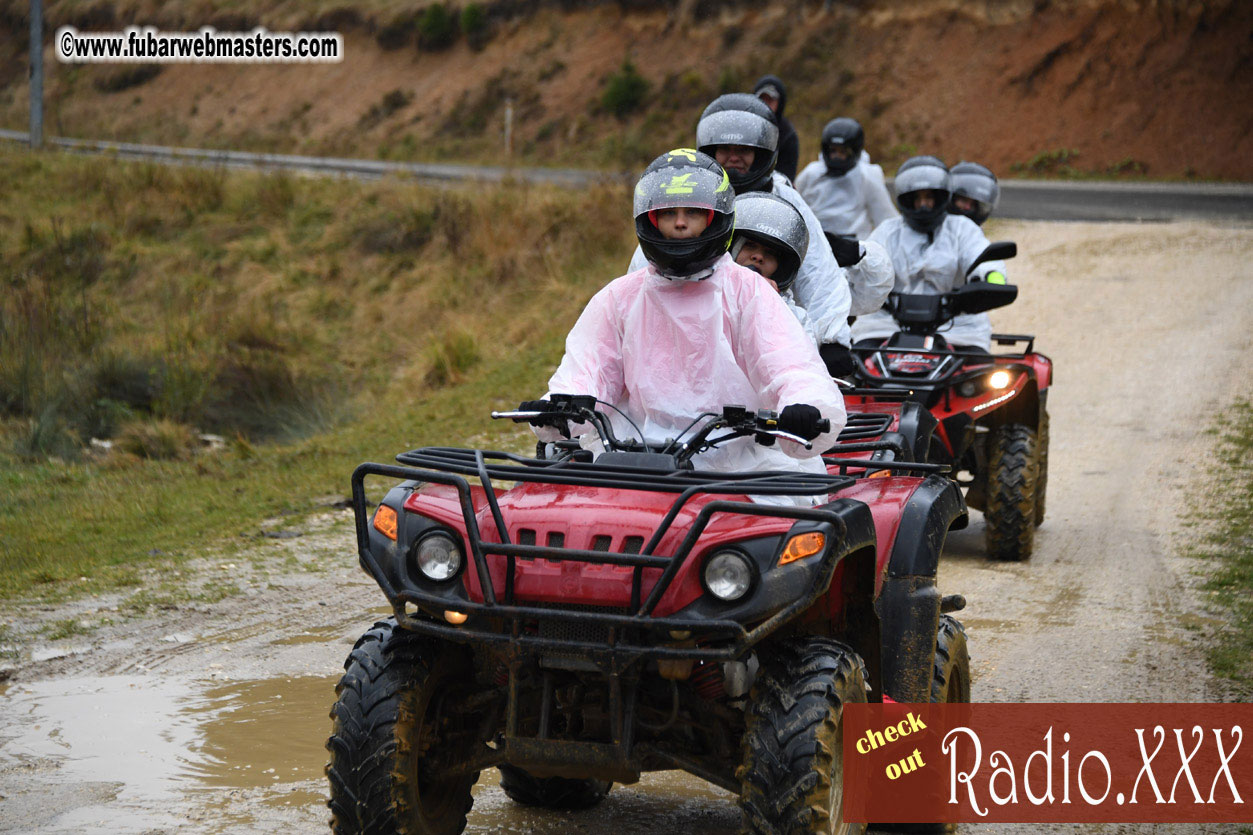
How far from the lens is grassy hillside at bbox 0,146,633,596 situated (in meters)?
10.6

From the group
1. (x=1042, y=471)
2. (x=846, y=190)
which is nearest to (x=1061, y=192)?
(x=846, y=190)

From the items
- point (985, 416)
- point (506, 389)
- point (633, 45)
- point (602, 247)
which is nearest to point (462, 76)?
point (633, 45)

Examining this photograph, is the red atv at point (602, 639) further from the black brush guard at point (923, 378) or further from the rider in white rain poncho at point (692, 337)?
the black brush guard at point (923, 378)

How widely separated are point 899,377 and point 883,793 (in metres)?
4.02

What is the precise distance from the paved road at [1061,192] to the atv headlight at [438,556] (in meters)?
17.7

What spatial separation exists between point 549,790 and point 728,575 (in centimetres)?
156

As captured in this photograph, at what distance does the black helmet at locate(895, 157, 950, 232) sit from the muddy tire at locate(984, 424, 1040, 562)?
60.2 inches

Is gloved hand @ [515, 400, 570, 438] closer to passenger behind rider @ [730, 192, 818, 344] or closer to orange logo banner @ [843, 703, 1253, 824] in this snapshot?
orange logo banner @ [843, 703, 1253, 824]

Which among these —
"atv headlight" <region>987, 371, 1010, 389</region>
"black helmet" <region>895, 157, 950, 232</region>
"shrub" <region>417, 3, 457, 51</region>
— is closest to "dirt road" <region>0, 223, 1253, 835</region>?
"atv headlight" <region>987, 371, 1010, 389</region>

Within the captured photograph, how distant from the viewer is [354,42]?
50.5 meters

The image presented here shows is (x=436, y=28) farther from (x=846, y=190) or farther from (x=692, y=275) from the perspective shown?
(x=692, y=275)

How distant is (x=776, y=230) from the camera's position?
6.21m

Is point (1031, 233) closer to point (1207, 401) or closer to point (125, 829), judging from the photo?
point (1207, 401)

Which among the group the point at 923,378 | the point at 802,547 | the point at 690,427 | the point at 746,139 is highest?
the point at 746,139
